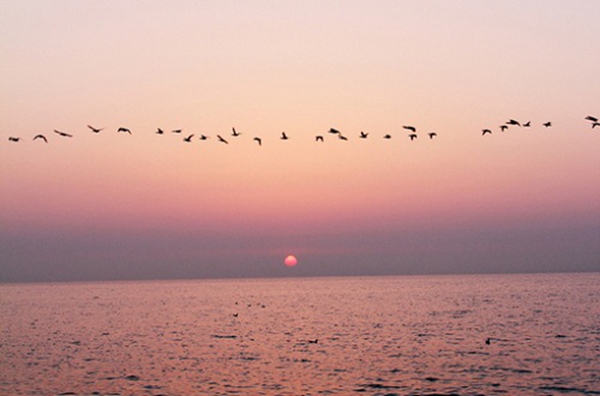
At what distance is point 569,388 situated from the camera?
53750 mm

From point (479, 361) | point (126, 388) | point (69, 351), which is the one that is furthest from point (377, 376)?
point (69, 351)

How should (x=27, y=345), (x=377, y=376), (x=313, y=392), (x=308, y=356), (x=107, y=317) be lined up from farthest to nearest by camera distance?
(x=107, y=317) → (x=27, y=345) → (x=308, y=356) → (x=377, y=376) → (x=313, y=392)

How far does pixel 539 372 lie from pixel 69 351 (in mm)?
47588

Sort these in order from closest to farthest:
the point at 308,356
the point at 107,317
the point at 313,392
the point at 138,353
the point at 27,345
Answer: the point at 313,392 < the point at 308,356 < the point at 138,353 < the point at 27,345 < the point at 107,317

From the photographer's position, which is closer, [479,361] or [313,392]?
[313,392]

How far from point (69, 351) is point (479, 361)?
42273 mm

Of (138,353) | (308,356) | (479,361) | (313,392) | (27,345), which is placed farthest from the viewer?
(27,345)

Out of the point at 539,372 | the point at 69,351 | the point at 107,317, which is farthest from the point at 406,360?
the point at 107,317

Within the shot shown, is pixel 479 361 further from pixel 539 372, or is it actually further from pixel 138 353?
pixel 138 353

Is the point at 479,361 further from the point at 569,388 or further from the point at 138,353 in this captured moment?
the point at 138,353

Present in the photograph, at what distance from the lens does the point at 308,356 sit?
72.0m

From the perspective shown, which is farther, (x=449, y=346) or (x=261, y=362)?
(x=449, y=346)

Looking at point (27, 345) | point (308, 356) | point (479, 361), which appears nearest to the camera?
point (479, 361)

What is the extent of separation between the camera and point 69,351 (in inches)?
3108
